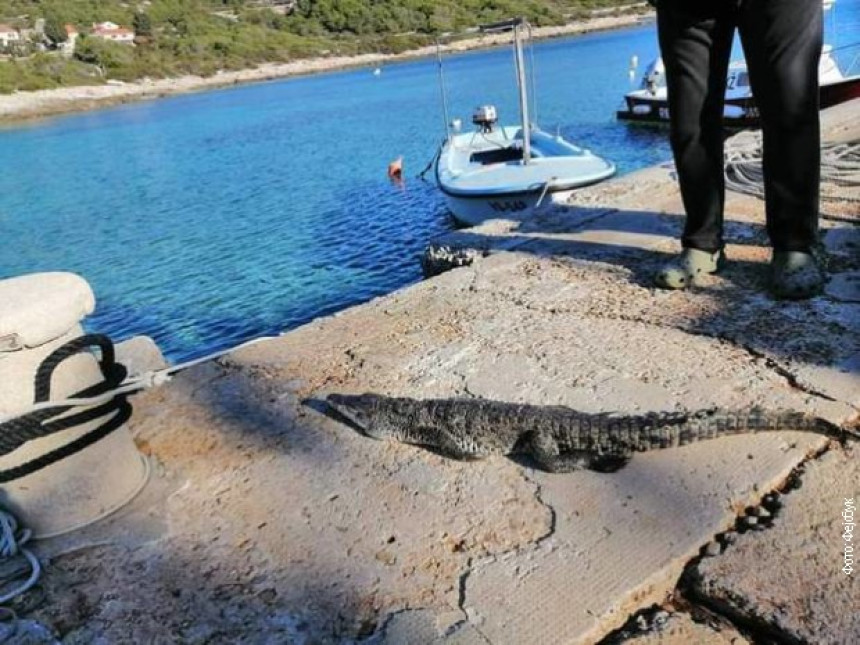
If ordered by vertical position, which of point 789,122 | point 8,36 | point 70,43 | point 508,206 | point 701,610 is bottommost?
point 508,206

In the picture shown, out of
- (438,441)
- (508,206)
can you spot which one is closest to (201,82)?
(508,206)

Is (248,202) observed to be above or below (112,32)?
below

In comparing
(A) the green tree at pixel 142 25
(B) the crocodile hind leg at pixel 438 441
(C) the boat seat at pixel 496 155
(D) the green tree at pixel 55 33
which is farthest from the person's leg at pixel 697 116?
(A) the green tree at pixel 142 25

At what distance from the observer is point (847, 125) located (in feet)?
25.6

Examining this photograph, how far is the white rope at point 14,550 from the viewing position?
85.9 inches

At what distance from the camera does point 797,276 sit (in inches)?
135

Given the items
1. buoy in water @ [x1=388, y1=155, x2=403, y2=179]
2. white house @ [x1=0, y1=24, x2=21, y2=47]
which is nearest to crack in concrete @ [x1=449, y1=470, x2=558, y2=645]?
buoy in water @ [x1=388, y1=155, x2=403, y2=179]

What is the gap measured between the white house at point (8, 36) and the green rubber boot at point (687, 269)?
112244 millimetres

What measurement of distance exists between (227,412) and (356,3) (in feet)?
435

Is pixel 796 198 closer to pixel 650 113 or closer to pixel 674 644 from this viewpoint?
pixel 674 644

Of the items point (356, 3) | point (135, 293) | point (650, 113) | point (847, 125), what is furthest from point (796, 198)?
point (356, 3)

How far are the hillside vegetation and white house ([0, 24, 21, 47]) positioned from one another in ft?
8.11

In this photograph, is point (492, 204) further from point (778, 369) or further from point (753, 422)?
point (753, 422)

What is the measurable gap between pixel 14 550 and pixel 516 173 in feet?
33.8
